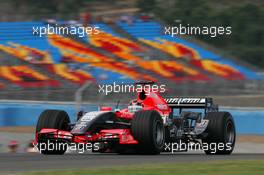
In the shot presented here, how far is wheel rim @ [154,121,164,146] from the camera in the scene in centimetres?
1127

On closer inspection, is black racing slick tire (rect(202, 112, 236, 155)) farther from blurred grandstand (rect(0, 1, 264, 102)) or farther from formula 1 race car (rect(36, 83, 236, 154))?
blurred grandstand (rect(0, 1, 264, 102))

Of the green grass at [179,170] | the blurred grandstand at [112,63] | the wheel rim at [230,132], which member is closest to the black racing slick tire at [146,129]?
the green grass at [179,170]

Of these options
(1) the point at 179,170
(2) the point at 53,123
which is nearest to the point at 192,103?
(2) the point at 53,123

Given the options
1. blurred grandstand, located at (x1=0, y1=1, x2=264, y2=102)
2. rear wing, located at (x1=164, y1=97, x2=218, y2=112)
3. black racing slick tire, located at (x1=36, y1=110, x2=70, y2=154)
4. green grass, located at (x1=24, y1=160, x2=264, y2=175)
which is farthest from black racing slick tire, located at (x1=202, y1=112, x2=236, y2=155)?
blurred grandstand, located at (x1=0, y1=1, x2=264, y2=102)

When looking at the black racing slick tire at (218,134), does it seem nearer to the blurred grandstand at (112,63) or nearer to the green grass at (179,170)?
the green grass at (179,170)

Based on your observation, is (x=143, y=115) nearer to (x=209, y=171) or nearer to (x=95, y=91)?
(x=209, y=171)

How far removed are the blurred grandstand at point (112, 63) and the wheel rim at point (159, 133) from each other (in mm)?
12567

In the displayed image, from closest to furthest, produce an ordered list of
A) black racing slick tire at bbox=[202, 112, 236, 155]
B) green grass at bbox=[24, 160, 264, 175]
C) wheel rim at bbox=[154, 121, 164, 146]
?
green grass at bbox=[24, 160, 264, 175] → wheel rim at bbox=[154, 121, 164, 146] → black racing slick tire at bbox=[202, 112, 236, 155]

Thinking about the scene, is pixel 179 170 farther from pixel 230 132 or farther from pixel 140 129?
pixel 230 132

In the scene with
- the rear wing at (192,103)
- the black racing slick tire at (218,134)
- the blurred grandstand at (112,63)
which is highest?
the blurred grandstand at (112,63)

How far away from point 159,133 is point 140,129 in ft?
2.01

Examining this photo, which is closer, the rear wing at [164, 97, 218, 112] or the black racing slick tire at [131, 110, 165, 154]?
the black racing slick tire at [131, 110, 165, 154]

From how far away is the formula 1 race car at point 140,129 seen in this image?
11.1m

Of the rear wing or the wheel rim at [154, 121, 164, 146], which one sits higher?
the rear wing
